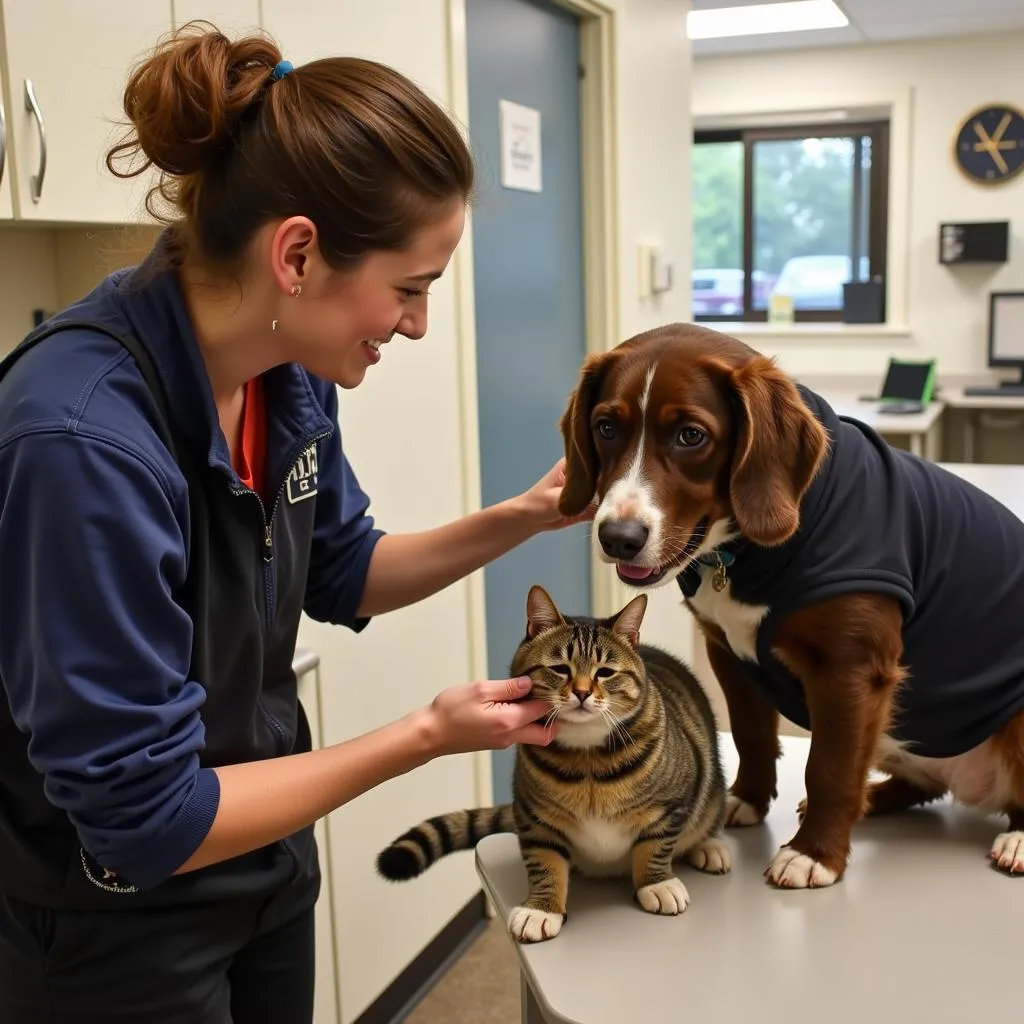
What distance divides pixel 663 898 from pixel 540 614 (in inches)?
13.0

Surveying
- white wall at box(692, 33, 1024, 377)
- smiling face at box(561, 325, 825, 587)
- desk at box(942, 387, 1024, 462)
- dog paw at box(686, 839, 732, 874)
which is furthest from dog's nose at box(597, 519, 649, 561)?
white wall at box(692, 33, 1024, 377)

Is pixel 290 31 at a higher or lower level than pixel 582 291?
higher

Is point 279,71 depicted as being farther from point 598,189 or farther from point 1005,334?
point 1005,334

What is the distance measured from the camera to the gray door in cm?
292

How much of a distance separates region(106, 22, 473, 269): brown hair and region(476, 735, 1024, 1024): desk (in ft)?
2.41

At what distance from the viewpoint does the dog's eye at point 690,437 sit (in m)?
1.29

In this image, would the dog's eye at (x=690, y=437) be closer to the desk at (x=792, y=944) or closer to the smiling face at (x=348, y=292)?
the smiling face at (x=348, y=292)

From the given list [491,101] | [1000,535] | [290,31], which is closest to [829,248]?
[491,101]

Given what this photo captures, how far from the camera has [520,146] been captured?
304 cm

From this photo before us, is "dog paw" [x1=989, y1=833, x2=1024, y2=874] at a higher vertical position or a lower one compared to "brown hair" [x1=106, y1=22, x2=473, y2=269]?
lower

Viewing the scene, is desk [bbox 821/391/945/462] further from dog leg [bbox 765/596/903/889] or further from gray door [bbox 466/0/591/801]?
dog leg [bbox 765/596/903/889]

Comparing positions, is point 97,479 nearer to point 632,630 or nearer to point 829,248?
point 632,630

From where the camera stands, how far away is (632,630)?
1.30m

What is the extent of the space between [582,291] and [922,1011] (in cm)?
268
